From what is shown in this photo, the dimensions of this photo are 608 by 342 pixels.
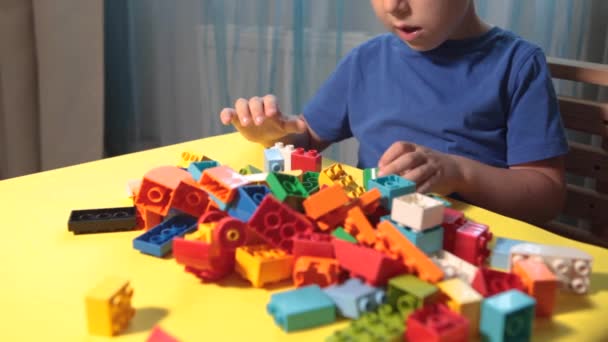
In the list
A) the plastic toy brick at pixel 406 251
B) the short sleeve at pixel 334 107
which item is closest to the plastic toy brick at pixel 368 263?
the plastic toy brick at pixel 406 251

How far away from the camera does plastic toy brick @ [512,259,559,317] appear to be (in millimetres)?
459

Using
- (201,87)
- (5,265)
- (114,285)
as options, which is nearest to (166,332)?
(114,285)

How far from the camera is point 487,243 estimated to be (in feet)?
1.85

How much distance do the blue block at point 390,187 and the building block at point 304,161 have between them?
4.8 inches

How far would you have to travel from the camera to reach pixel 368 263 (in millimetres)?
472

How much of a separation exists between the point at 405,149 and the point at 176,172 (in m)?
0.24

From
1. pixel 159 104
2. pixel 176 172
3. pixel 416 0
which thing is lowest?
pixel 159 104

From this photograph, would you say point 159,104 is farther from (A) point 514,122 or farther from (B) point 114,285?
(B) point 114,285

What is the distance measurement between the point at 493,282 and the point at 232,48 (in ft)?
3.55

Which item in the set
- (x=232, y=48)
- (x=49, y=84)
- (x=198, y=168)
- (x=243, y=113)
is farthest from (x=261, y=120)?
(x=49, y=84)

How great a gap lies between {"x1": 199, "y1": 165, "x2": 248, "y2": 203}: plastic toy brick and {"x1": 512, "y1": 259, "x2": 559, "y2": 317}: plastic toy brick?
0.24m

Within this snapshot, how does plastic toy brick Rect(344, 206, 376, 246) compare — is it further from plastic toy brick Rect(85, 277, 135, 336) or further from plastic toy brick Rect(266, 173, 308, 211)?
plastic toy brick Rect(85, 277, 135, 336)

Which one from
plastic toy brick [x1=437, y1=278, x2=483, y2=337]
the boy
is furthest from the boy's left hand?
plastic toy brick [x1=437, y1=278, x2=483, y2=337]

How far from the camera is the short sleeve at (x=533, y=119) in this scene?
2.66 ft
